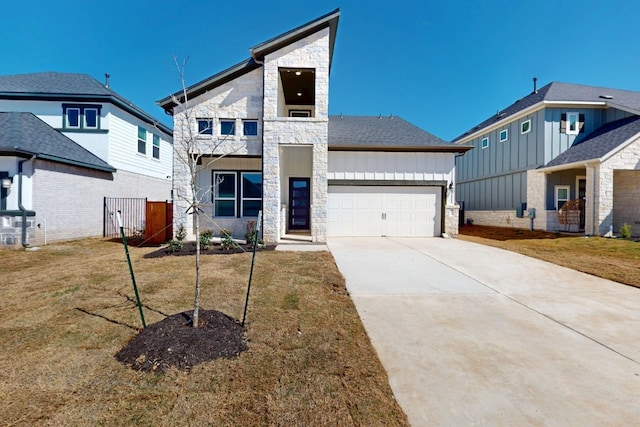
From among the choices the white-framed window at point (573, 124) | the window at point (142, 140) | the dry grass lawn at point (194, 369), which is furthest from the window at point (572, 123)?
the window at point (142, 140)

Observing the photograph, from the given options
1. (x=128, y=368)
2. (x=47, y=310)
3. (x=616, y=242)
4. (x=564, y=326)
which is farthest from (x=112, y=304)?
(x=616, y=242)

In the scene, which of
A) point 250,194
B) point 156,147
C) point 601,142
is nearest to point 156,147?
point 156,147

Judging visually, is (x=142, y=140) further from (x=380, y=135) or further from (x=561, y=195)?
(x=561, y=195)

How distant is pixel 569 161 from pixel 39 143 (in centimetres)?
2239

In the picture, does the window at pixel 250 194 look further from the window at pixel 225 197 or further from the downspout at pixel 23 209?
the downspout at pixel 23 209

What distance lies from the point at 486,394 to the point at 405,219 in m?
10.3

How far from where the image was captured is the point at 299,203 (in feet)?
44.3

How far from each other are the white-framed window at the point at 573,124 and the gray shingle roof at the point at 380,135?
750cm

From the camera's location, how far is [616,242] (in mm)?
10945

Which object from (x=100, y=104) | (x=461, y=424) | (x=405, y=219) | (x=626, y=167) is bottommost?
(x=461, y=424)

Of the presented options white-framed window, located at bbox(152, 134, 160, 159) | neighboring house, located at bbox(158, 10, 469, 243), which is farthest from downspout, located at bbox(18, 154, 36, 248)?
white-framed window, located at bbox(152, 134, 160, 159)

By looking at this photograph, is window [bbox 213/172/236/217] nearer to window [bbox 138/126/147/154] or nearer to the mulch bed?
window [bbox 138/126/147/154]

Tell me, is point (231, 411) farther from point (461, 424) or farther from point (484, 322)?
point (484, 322)

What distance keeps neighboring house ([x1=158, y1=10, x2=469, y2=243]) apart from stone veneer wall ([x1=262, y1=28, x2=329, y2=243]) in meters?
0.03
